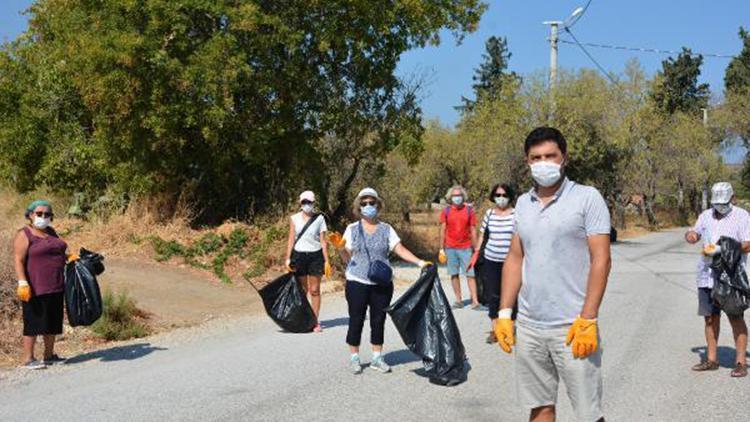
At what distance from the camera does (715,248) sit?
7090mm

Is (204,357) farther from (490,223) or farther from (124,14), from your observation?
(124,14)

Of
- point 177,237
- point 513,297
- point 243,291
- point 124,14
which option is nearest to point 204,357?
point 513,297

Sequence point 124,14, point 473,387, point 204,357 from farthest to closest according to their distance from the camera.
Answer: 1. point 124,14
2. point 204,357
3. point 473,387

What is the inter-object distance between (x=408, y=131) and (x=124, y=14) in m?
7.50

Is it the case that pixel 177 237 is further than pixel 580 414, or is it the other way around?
pixel 177 237

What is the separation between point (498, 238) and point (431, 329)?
210cm

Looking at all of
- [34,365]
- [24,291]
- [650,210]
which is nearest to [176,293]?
[34,365]

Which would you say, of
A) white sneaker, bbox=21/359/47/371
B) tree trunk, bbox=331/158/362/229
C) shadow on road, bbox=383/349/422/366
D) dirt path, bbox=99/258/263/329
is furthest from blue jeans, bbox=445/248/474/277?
tree trunk, bbox=331/158/362/229

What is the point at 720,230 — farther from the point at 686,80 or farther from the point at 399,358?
the point at 686,80

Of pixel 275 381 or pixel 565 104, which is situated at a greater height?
pixel 565 104

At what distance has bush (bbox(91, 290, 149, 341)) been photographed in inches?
378

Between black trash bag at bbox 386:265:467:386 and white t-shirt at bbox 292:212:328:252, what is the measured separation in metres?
2.98

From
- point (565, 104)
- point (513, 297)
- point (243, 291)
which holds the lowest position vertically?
point (243, 291)

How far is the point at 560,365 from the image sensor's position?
3969 mm
